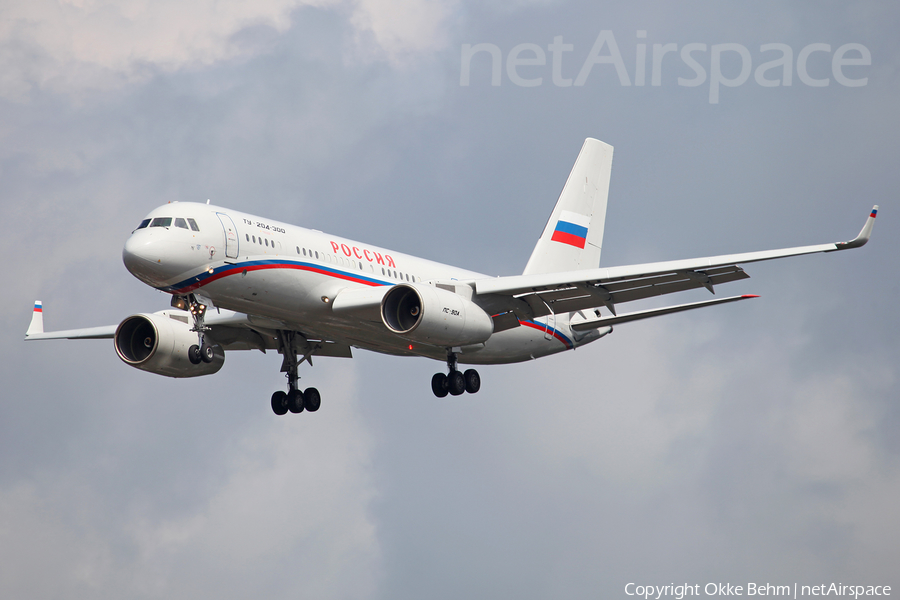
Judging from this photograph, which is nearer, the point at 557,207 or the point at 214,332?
A: the point at 214,332

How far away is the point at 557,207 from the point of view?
4388 centimetres

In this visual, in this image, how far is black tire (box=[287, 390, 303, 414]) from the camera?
39.0m

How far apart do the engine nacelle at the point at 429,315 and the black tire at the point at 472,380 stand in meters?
4.50

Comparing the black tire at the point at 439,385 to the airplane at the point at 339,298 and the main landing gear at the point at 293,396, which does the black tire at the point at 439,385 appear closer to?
the airplane at the point at 339,298

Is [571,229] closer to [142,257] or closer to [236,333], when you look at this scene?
[236,333]

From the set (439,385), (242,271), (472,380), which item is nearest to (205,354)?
(242,271)

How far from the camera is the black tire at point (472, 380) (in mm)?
37469

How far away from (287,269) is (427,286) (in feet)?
14.3

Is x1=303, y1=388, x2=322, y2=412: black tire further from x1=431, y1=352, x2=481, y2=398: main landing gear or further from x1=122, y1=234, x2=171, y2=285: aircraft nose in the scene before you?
x1=122, y1=234, x2=171, y2=285: aircraft nose

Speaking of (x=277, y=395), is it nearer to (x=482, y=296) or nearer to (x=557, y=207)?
(x=482, y=296)

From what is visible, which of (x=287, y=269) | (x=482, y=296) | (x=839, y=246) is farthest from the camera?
(x=482, y=296)

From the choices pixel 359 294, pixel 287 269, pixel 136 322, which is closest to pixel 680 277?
pixel 359 294

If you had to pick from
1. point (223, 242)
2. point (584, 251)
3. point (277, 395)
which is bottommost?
point (277, 395)

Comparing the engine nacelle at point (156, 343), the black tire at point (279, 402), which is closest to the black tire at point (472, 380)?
the black tire at point (279, 402)
